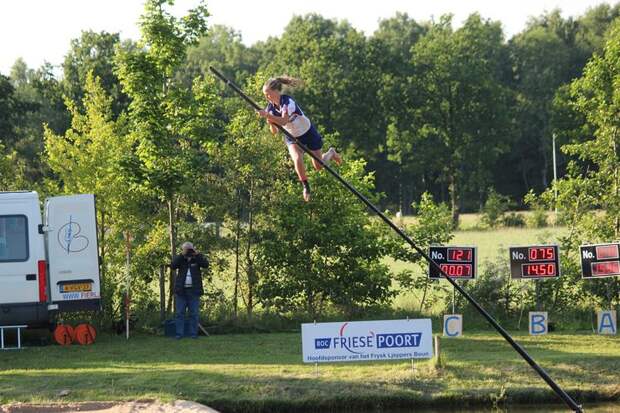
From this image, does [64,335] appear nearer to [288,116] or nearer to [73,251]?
[73,251]

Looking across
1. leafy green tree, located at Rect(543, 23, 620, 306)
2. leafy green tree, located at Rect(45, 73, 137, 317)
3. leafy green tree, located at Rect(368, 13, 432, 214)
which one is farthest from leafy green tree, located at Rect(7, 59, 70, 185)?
leafy green tree, located at Rect(368, 13, 432, 214)

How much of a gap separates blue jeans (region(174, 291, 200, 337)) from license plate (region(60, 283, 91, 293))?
5.08 ft

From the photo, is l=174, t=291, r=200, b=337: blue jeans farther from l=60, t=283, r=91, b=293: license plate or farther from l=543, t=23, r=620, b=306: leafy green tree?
l=543, t=23, r=620, b=306: leafy green tree

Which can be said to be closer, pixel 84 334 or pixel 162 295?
pixel 84 334

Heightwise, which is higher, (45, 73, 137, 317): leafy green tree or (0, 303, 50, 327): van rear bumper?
(45, 73, 137, 317): leafy green tree

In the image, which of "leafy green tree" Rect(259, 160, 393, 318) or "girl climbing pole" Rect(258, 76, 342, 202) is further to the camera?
"leafy green tree" Rect(259, 160, 393, 318)

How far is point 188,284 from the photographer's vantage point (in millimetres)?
17406

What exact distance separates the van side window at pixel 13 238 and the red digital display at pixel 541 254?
862cm

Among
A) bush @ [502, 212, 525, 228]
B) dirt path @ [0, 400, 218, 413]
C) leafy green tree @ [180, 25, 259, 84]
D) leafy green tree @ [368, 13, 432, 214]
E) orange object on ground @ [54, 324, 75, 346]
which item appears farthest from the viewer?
leafy green tree @ [180, 25, 259, 84]

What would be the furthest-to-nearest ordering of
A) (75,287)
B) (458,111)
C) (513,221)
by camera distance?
(458,111), (513,221), (75,287)

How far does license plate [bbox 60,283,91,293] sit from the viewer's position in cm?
1680

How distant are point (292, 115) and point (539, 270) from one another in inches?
392

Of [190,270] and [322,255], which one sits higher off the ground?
[322,255]

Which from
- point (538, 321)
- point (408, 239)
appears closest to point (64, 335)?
point (538, 321)
